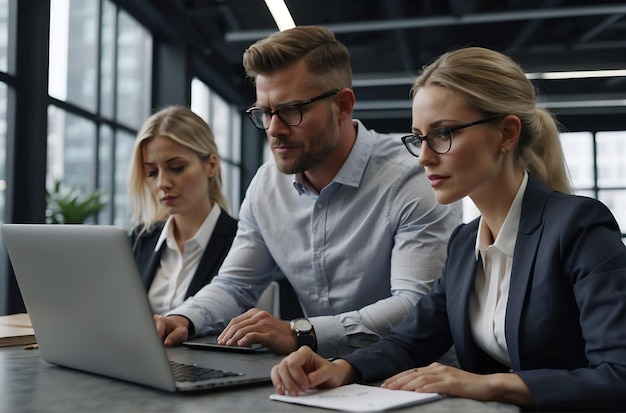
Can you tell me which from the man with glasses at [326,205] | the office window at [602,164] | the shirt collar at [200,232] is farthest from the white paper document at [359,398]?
the office window at [602,164]

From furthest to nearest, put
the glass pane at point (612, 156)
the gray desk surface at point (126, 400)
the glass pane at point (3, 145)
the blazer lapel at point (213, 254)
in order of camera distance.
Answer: the glass pane at point (612, 156) → the glass pane at point (3, 145) → the blazer lapel at point (213, 254) → the gray desk surface at point (126, 400)

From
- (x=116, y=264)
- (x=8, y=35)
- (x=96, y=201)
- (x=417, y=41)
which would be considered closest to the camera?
(x=116, y=264)

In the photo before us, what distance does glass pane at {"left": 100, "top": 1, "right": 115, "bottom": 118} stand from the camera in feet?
16.3

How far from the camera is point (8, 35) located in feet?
12.5

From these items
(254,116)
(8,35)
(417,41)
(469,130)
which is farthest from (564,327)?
(417,41)

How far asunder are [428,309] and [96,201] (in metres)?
3.34

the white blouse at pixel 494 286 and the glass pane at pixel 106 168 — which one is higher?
the glass pane at pixel 106 168

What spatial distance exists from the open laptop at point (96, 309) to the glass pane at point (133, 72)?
4.23 meters

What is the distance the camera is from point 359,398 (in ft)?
3.47

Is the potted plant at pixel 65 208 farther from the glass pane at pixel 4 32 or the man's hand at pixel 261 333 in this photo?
the man's hand at pixel 261 333

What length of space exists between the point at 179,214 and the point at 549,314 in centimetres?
170

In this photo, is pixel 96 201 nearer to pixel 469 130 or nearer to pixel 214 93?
pixel 469 130

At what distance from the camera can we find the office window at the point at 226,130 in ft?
26.5

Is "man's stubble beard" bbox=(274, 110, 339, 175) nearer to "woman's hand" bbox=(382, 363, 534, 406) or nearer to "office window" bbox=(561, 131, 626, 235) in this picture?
"woman's hand" bbox=(382, 363, 534, 406)
